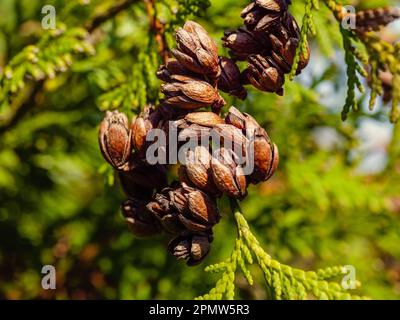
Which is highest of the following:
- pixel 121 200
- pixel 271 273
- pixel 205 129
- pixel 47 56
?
pixel 205 129

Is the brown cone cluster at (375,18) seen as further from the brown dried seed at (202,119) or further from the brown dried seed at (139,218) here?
the brown dried seed at (139,218)

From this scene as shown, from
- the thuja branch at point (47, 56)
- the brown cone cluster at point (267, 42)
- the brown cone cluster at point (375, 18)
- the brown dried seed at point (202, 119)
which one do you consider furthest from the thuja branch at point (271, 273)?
the thuja branch at point (47, 56)

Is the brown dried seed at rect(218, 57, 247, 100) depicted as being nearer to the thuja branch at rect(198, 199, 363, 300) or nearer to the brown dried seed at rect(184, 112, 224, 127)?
the brown dried seed at rect(184, 112, 224, 127)

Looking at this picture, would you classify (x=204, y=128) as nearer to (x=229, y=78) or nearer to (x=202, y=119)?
(x=202, y=119)

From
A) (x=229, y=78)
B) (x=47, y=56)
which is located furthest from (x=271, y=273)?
(x=47, y=56)

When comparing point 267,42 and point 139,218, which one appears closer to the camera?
point 267,42
